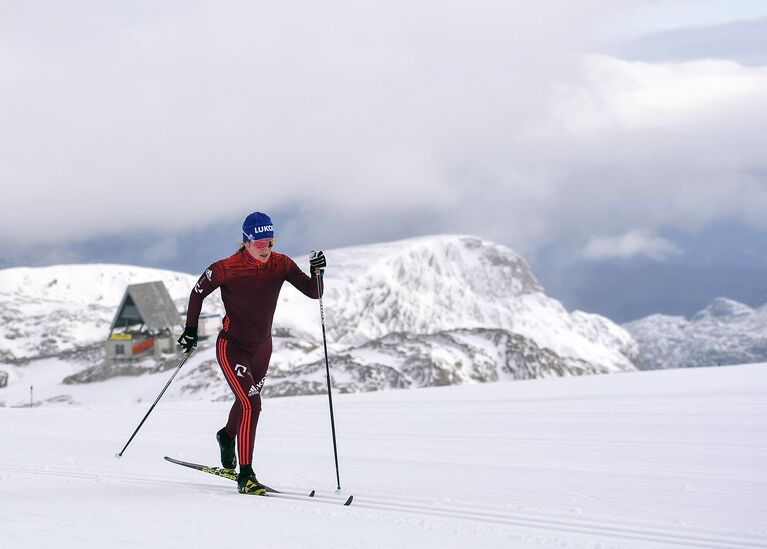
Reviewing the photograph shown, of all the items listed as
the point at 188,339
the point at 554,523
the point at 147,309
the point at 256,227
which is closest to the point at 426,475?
the point at 554,523

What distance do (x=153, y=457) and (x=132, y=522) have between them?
13.1ft

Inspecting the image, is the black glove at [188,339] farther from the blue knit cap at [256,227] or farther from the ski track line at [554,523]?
the ski track line at [554,523]

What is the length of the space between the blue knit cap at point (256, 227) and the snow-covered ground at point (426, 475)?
251 centimetres

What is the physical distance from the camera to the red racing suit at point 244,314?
25.5 ft

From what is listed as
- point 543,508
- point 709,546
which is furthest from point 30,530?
point 709,546

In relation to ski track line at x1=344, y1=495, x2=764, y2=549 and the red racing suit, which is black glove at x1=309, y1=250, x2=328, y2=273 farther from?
ski track line at x1=344, y1=495, x2=764, y2=549

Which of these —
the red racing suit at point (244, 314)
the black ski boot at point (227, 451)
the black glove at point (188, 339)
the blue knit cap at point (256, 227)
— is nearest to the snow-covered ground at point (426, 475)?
the black ski boot at point (227, 451)

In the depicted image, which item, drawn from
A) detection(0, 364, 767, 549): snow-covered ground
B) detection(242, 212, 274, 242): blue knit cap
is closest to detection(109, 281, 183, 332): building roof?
detection(0, 364, 767, 549): snow-covered ground

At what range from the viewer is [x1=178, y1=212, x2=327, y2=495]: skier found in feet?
25.3

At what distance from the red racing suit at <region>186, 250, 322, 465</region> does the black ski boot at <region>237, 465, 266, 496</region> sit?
239mm

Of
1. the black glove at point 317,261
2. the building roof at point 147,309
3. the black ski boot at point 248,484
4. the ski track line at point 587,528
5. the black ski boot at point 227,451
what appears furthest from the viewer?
the building roof at point 147,309

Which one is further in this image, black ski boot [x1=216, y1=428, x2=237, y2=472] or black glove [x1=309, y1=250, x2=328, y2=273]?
black ski boot [x1=216, y1=428, x2=237, y2=472]

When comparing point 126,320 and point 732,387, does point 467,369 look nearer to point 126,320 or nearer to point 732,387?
point 126,320

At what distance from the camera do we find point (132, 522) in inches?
235
